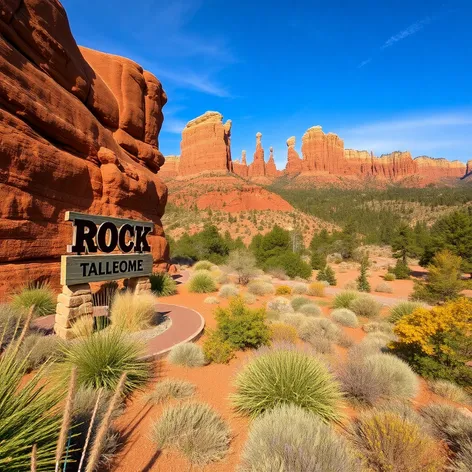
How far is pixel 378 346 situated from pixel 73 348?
9207 mm

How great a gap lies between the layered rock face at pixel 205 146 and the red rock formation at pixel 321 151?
6250cm

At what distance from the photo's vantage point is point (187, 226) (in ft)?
197

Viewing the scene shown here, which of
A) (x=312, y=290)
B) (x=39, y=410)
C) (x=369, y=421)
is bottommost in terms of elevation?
(x=312, y=290)

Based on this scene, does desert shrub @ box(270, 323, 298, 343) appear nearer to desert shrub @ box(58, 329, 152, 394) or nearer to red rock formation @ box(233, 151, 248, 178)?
desert shrub @ box(58, 329, 152, 394)

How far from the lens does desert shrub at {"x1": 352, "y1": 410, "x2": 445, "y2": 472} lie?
134 inches

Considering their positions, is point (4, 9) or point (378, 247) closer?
point (4, 9)

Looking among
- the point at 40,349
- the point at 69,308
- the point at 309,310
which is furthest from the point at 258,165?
the point at 40,349

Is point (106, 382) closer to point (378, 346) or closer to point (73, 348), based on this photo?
point (73, 348)

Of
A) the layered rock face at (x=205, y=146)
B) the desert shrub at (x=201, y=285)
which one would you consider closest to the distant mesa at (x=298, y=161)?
the layered rock face at (x=205, y=146)

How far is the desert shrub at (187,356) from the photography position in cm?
680

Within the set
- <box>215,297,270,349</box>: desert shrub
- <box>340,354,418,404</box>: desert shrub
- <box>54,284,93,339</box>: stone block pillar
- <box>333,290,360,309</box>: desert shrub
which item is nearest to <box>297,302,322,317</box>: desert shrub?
<box>333,290,360,309</box>: desert shrub

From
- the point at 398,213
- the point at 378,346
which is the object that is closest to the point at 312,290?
the point at 378,346

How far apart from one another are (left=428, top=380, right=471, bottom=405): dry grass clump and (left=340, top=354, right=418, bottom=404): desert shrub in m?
0.70

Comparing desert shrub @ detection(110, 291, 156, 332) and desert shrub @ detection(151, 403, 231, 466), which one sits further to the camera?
desert shrub @ detection(110, 291, 156, 332)
